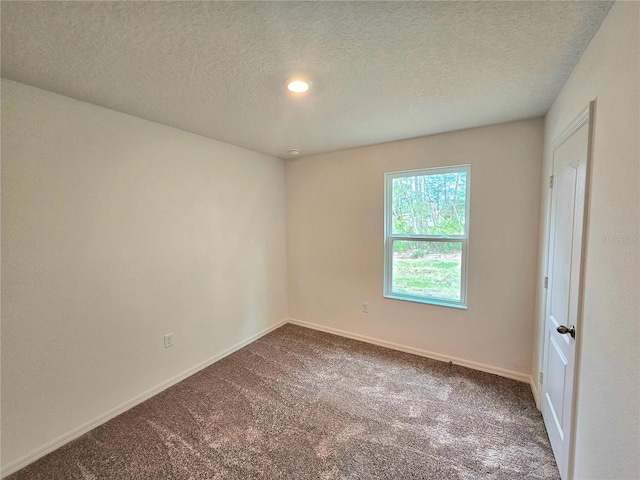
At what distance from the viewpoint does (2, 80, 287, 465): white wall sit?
5.43ft

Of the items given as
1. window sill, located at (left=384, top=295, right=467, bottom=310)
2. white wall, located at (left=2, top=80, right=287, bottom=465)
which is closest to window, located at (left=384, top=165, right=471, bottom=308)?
window sill, located at (left=384, top=295, right=467, bottom=310)

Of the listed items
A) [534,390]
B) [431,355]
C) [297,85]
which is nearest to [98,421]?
[297,85]

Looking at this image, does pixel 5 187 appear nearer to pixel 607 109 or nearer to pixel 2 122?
pixel 2 122

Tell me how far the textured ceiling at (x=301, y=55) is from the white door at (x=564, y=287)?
49 cm

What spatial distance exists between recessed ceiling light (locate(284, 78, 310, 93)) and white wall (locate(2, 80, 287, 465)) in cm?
135

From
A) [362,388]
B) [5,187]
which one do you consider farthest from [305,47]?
[362,388]

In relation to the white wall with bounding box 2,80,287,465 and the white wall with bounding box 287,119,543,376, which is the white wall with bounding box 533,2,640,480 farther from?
the white wall with bounding box 2,80,287,465

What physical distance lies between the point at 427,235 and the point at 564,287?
1385mm

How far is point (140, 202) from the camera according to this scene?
225 centimetres

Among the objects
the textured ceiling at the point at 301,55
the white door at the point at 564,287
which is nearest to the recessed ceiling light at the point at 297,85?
the textured ceiling at the point at 301,55

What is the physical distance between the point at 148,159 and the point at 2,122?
32.2 inches

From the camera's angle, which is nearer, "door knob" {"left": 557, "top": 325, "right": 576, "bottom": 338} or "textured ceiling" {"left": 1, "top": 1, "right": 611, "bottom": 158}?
"textured ceiling" {"left": 1, "top": 1, "right": 611, "bottom": 158}

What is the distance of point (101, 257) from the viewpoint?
2.02 metres

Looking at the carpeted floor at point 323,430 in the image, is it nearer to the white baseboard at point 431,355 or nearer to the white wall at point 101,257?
the white baseboard at point 431,355
